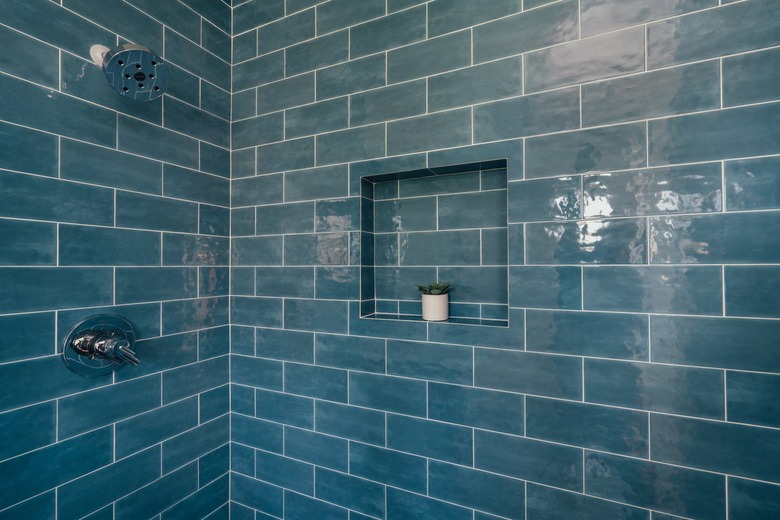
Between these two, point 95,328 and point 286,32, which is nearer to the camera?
point 95,328

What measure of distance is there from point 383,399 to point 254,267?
0.75 m

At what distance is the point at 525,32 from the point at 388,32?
468 mm

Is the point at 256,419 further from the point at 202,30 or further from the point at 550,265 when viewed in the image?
the point at 202,30

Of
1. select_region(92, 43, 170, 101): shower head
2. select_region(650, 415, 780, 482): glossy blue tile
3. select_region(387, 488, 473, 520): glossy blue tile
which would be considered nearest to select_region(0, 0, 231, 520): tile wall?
select_region(92, 43, 170, 101): shower head

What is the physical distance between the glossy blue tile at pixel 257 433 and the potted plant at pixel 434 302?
76 centimetres

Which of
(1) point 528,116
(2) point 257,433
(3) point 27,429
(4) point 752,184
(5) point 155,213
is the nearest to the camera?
(4) point 752,184

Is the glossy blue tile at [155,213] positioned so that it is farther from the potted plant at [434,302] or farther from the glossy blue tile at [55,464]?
the potted plant at [434,302]

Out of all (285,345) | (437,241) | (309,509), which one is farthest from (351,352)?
(309,509)

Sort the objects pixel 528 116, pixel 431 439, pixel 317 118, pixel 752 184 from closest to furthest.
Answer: pixel 752 184
pixel 528 116
pixel 431 439
pixel 317 118

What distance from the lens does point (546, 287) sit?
1.12m

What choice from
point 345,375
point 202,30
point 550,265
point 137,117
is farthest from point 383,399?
point 202,30

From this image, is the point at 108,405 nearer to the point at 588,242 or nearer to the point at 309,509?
the point at 309,509

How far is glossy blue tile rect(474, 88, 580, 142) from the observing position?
1.10 m

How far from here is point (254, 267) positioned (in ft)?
5.30
